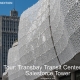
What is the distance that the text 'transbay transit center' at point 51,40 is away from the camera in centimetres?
1770

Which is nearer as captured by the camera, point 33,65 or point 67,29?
point 67,29

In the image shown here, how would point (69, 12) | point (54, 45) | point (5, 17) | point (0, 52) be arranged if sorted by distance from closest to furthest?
point (69, 12)
point (54, 45)
point (0, 52)
point (5, 17)

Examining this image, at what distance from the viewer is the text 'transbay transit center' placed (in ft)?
58.1

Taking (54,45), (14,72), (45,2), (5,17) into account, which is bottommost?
(14,72)

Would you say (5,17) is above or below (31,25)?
above

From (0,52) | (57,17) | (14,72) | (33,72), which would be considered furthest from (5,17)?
(57,17)

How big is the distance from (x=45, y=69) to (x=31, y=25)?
558 centimetres

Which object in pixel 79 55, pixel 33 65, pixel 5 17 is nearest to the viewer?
pixel 79 55

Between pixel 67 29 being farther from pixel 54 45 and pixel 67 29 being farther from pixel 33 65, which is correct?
pixel 33 65

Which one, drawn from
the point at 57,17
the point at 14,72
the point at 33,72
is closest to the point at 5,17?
the point at 14,72

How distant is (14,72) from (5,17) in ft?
291

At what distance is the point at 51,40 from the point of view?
2427cm

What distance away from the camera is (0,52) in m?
114

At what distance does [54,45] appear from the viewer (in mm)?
23828
